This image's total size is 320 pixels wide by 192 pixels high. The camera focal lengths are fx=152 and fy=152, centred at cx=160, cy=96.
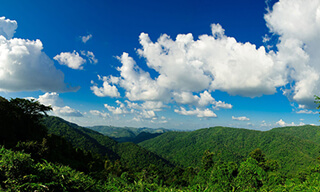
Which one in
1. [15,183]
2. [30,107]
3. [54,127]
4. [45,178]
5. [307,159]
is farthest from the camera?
[54,127]

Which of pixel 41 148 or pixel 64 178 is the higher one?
pixel 64 178

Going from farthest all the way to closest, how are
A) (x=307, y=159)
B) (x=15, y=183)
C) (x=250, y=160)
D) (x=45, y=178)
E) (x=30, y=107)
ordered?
1. (x=307, y=159)
2. (x=30, y=107)
3. (x=250, y=160)
4. (x=45, y=178)
5. (x=15, y=183)

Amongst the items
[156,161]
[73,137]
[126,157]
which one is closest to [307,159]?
[156,161]

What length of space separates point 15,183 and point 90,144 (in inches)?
7474

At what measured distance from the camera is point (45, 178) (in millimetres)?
5000

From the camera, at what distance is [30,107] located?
32.6 meters

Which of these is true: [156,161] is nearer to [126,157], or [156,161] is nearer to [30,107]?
[126,157]

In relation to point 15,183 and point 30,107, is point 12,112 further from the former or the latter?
point 15,183

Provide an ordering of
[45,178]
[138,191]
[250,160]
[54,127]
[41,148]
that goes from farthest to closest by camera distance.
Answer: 1. [54,127]
2. [250,160]
3. [41,148]
4. [138,191]
5. [45,178]

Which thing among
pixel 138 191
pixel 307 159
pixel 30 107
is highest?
pixel 30 107

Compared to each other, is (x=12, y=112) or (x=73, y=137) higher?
(x=12, y=112)

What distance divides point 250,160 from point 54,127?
219 m

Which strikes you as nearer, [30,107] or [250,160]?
[250,160]

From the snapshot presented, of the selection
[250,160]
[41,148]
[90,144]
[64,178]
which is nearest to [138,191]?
[64,178]
